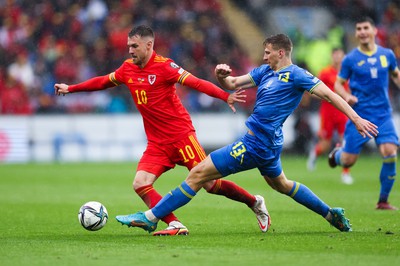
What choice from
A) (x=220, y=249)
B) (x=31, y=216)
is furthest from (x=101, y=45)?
(x=220, y=249)

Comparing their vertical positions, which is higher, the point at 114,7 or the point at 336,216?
the point at 114,7

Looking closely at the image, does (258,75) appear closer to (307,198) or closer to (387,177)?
(307,198)

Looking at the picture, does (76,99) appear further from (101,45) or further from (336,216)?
(336,216)

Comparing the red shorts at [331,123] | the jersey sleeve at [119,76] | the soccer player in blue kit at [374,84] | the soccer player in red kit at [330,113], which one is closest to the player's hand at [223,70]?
the jersey sleeve at [119,76]

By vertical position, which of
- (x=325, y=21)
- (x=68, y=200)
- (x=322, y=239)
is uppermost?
(x=325, y=21)

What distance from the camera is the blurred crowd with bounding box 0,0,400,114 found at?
86.6ft

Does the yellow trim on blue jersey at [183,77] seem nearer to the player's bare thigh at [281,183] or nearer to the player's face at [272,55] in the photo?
the player's face at [272,55]

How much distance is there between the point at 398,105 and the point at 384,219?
639 inches

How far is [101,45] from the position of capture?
92.5ft

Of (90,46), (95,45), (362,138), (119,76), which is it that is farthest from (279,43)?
(90,46)

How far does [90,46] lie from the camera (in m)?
28.4

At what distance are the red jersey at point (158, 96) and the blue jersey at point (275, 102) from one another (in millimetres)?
1021

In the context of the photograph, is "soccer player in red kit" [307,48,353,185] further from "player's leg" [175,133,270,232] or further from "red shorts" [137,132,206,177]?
"red shorts" [137,132,206,177]

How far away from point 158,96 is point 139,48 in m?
0.59
